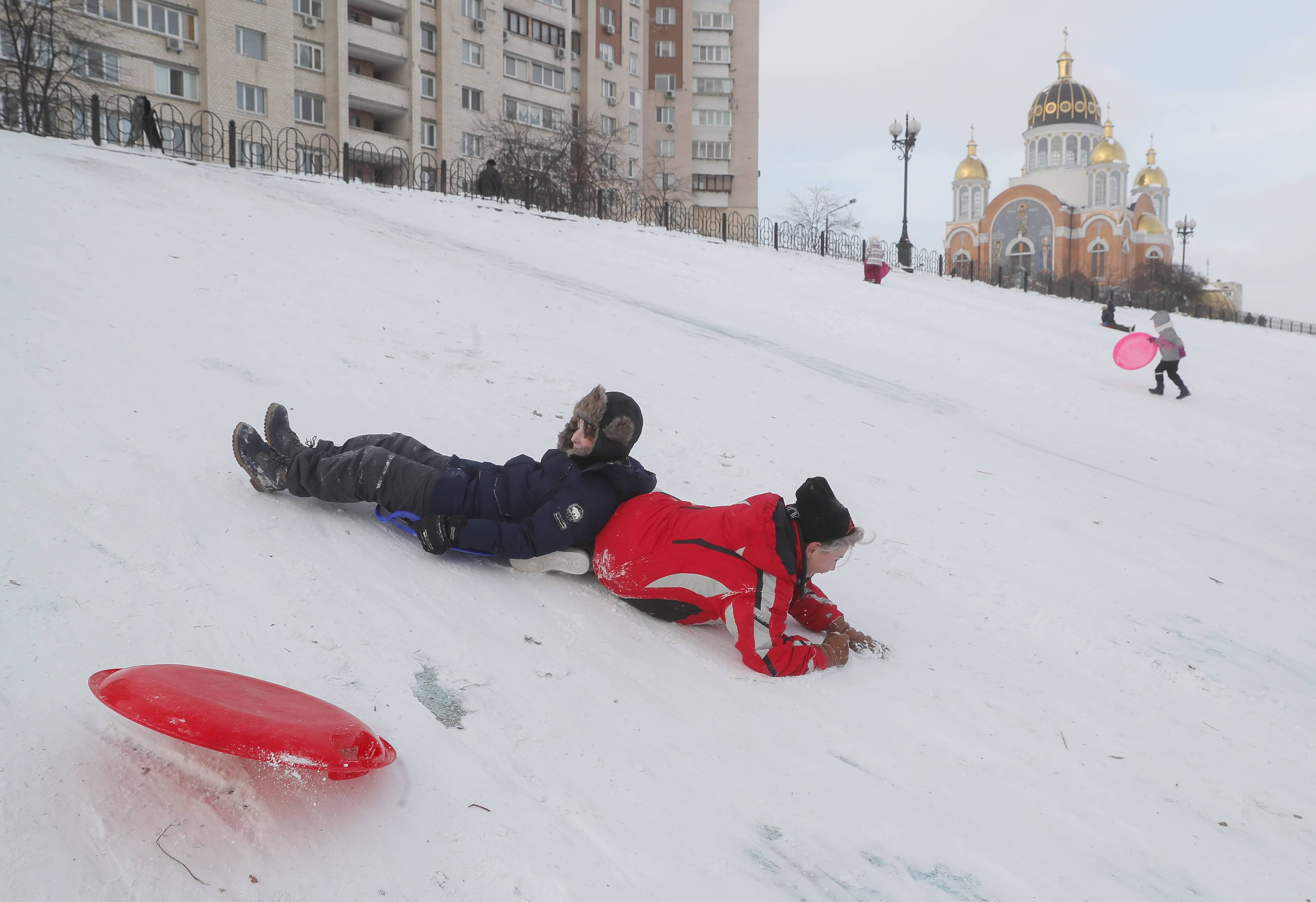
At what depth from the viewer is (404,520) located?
11.4 ft

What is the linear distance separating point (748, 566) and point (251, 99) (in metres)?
35.9

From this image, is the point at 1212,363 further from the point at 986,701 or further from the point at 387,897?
the point at 387,897

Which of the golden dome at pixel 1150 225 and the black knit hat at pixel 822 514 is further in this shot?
the golden dome at pixel 1150 225

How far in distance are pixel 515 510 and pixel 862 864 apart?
1.82 meters

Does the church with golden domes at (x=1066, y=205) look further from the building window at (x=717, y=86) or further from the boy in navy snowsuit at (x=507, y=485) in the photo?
the boy in navy snowsuit at (x=507, y=485)

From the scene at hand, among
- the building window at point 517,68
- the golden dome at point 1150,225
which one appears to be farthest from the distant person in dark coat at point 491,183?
the golden dome at point 1150,225

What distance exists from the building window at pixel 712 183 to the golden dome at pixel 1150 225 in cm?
3377

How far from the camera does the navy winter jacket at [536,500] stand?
130 inches

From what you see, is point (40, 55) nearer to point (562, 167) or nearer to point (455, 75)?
point (562, 167)

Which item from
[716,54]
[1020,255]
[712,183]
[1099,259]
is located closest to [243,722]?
[712,183]

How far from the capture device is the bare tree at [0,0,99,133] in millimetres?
22125

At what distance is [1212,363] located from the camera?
14477 millimetres

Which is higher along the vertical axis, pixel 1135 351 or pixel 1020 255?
pixel 1020 255

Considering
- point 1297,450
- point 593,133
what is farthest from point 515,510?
point 593,133
